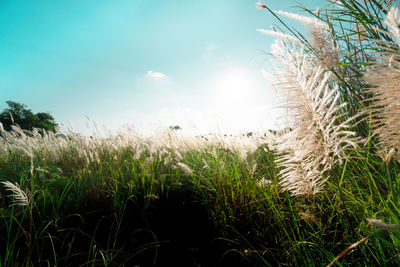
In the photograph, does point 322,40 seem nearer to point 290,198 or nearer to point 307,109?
point 307,109

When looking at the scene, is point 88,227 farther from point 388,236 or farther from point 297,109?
point 388,236

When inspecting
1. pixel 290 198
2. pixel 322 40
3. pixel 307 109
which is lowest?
pixel 290 198

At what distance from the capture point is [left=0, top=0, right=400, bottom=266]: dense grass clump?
0.82m

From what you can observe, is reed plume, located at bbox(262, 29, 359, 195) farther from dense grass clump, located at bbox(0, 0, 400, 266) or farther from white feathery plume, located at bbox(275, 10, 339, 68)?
white feathery plume, located at bbox(275, 10, 339, 68)

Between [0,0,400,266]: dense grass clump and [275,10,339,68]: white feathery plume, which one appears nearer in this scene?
[0,0,400,266]: dense grass clump

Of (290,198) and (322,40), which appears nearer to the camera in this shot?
(322,40)

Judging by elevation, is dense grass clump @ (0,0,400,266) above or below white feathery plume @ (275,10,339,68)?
below

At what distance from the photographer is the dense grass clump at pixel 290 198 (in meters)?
0.82

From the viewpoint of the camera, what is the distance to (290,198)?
1.94 meters

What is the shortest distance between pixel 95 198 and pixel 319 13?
9.44 ft

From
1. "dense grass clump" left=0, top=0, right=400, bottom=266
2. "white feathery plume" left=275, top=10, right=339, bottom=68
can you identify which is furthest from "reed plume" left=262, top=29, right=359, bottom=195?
"white feathery plume" left=275, top=10, right=339, bottom=68

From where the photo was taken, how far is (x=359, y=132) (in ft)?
5.28

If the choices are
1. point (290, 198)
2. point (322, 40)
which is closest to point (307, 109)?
point (322, 40)

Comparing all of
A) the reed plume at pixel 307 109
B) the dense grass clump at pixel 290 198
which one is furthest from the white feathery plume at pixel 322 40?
the reed plume at pixel 307 109
